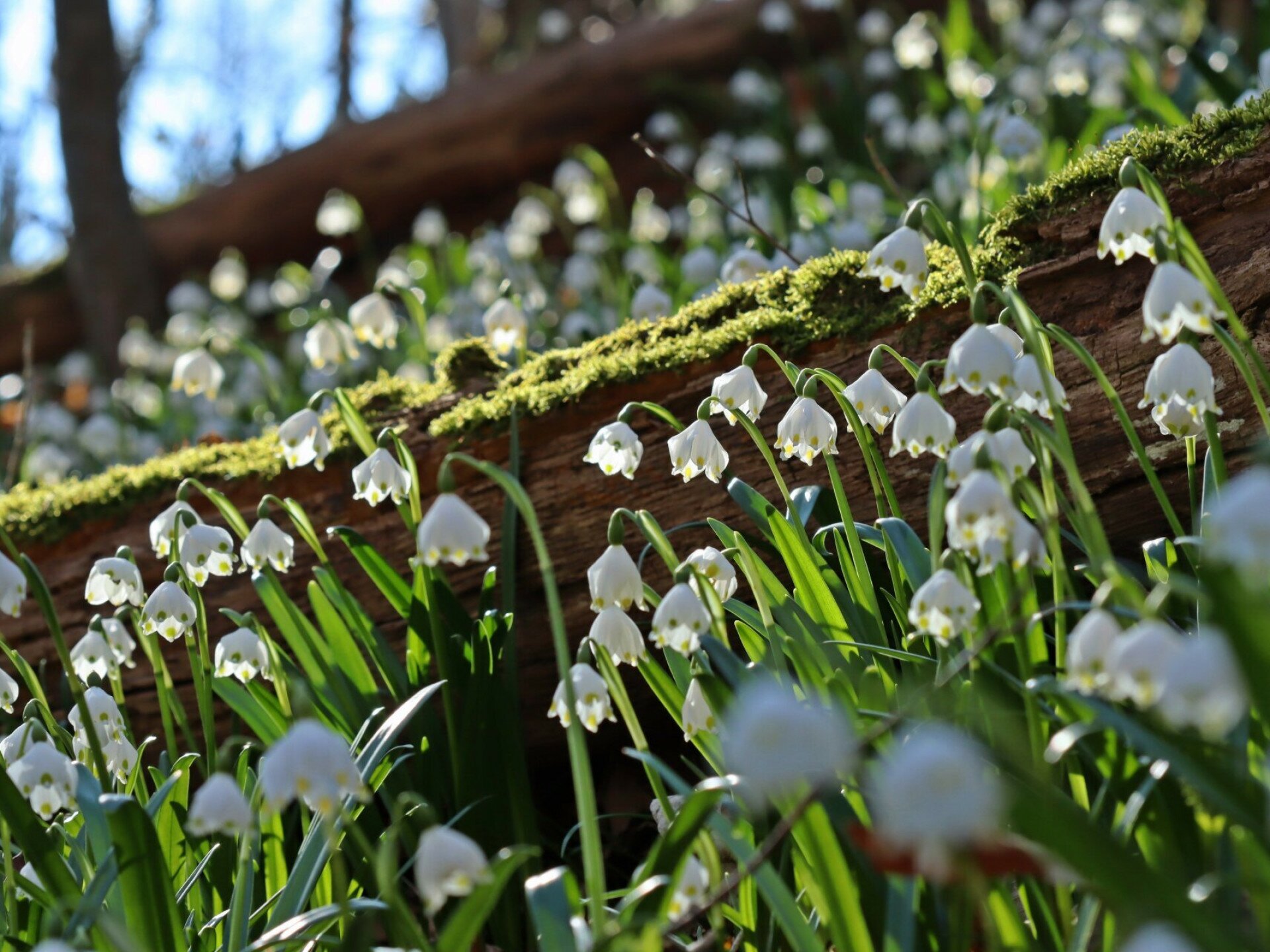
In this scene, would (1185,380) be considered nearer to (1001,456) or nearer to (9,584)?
(1001,456)

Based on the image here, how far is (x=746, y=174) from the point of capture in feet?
18.1

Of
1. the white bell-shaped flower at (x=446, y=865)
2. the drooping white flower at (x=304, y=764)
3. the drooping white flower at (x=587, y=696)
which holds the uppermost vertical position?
the drooping white flower at (x=304, y=764)

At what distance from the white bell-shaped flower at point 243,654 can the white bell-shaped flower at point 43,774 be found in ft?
1.13

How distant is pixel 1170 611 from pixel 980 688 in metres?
0.64

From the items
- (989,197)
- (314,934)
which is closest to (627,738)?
(314,934)

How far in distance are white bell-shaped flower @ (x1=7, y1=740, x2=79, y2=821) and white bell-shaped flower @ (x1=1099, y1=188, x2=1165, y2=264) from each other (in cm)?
158

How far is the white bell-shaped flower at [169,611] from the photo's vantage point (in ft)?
6.19

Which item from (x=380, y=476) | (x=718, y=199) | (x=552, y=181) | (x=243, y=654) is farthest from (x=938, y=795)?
(x=552, y=181)

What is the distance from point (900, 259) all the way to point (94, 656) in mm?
1487

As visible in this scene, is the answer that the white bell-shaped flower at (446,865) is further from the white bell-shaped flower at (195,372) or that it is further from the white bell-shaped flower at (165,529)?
the white bell-shaped flower at (195,372)

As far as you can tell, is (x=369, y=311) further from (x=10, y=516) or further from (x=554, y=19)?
(x=554, y=19)

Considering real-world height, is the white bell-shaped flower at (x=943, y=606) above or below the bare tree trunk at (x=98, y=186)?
below

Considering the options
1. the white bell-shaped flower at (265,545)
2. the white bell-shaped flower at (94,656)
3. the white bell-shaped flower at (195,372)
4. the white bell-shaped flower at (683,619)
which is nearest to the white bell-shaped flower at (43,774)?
the white bell-shaped flower at (94,656)

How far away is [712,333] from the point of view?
257cm
